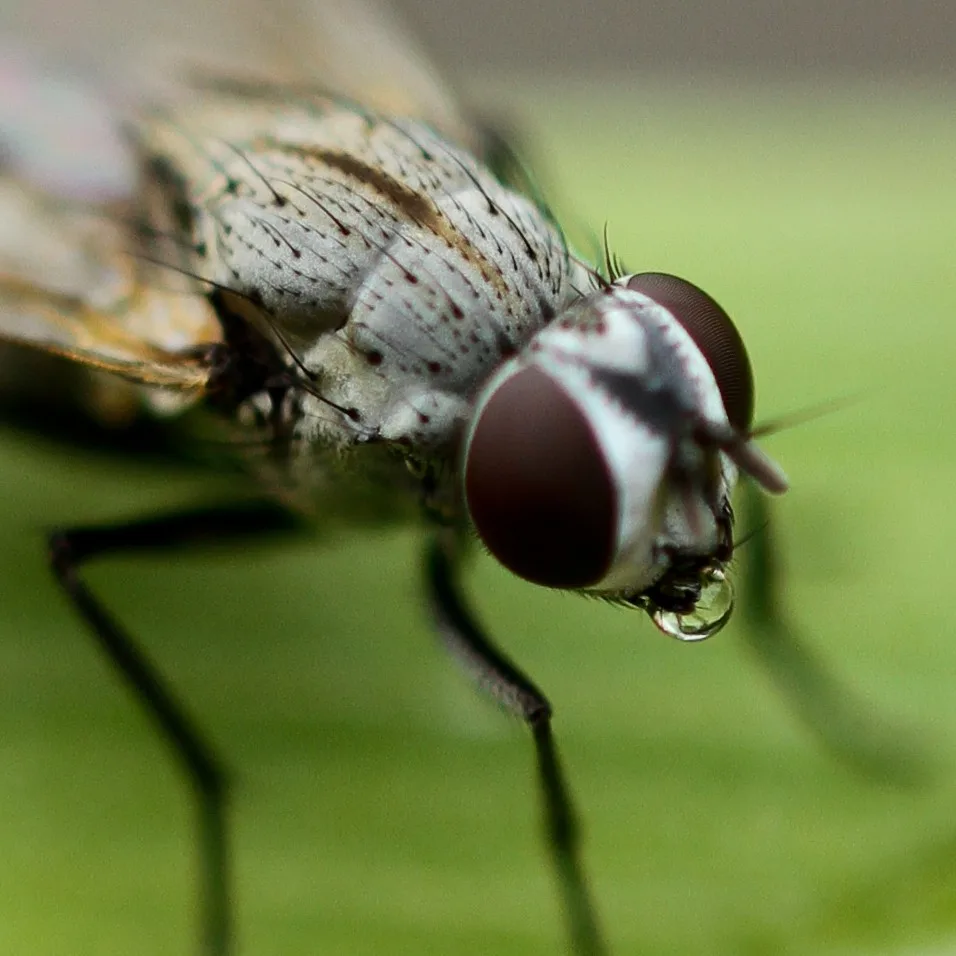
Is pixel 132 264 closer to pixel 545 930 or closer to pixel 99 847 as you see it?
pixel 99 847

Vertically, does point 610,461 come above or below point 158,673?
above

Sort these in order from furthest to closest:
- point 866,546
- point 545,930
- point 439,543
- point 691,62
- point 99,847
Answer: point 691,62 → point 866,546 → point 439,543 → point 99,847 → point 545,930

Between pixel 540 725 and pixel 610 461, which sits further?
Result: pixel 540 725

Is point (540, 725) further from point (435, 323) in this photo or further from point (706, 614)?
point (435, 323)

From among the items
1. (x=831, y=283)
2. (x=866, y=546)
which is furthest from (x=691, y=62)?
(x=866, y=546)

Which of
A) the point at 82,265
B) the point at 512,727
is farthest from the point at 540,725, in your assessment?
the point at 82,265

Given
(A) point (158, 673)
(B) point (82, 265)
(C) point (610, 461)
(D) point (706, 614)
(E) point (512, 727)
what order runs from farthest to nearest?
(B) point (82, 265) → (A) point (158, 673) → (E) point (512, 727) → (D) point (706, 614) → (C) point (610, 461)

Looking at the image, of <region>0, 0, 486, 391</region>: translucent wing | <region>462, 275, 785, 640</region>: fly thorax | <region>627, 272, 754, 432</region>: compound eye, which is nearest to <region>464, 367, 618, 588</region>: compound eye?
<region>462, 275, 785, 640</region>: fly thorax

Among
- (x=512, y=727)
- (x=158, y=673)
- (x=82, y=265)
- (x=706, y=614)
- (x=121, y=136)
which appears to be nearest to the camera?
(x=706, y=614)
